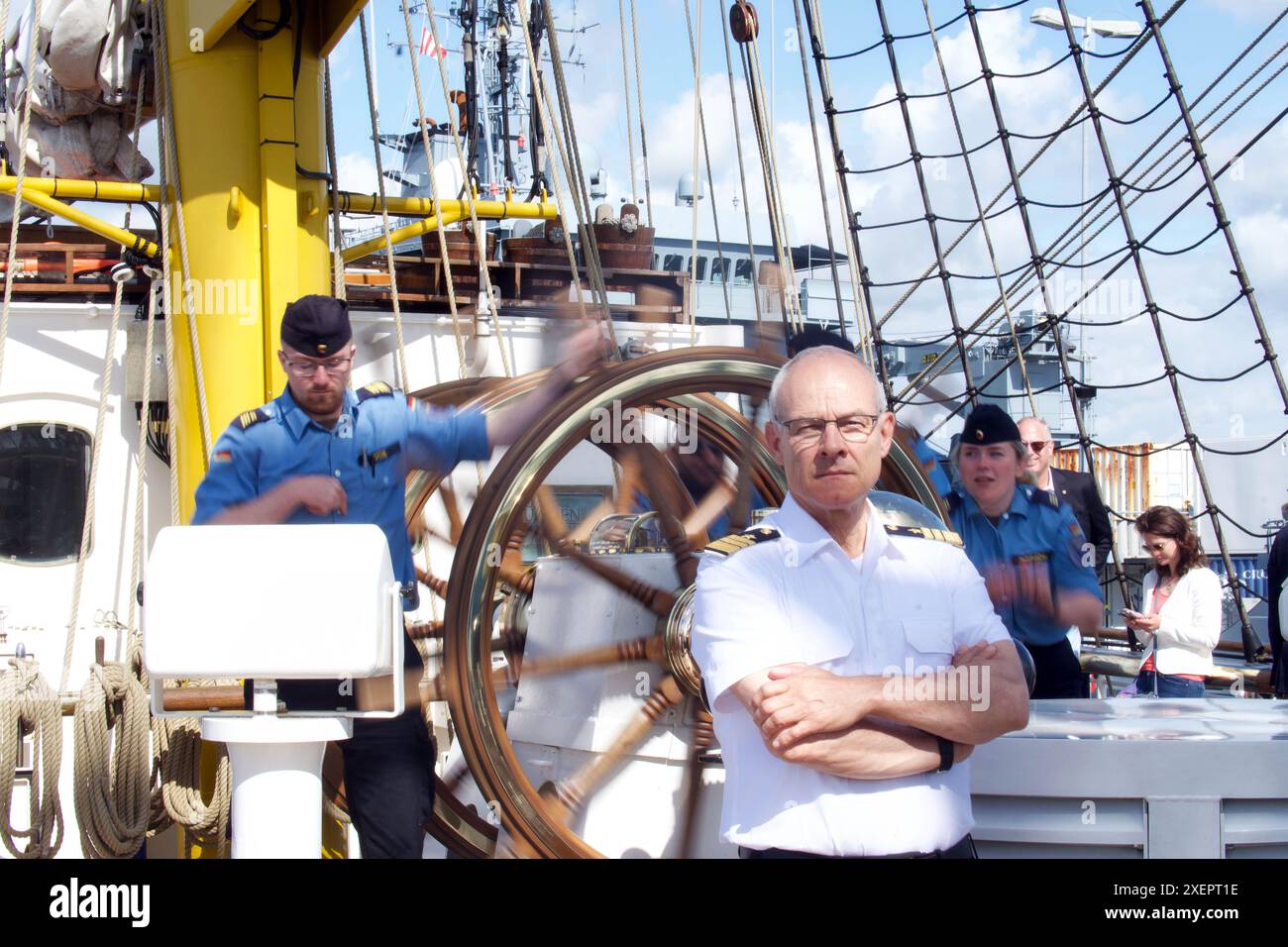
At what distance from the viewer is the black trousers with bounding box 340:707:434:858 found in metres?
2.54

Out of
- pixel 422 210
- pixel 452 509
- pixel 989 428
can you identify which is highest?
pixel 422 210

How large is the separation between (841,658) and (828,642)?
30mm

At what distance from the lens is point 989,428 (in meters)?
3.27

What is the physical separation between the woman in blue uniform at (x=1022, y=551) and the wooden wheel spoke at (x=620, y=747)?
888 millimetres

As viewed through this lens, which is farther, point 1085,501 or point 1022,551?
point 1085,501

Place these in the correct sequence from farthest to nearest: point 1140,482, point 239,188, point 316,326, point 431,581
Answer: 1. point 1140,482
2. point 431,581
3. point 239,188
4. point 316,326

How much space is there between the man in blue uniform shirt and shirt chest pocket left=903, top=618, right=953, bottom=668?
1141 mm

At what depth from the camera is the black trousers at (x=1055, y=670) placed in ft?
10.9

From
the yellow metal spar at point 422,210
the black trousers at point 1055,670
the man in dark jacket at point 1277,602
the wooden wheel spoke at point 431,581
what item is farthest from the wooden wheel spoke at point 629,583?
the man in dark jacket at point 1277,602

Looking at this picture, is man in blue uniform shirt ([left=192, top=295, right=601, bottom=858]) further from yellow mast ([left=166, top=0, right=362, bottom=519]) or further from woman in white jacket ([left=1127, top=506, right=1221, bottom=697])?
woman in white jacket ([left=1127, top=506, right=1221, bottom=697])

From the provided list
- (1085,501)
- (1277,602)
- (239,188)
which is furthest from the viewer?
(1277,602)

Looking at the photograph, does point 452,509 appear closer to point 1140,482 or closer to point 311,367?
point 311,367

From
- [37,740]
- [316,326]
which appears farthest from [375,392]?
[37,740]

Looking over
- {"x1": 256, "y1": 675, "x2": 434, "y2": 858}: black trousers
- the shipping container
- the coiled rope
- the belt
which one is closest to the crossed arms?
the belt
